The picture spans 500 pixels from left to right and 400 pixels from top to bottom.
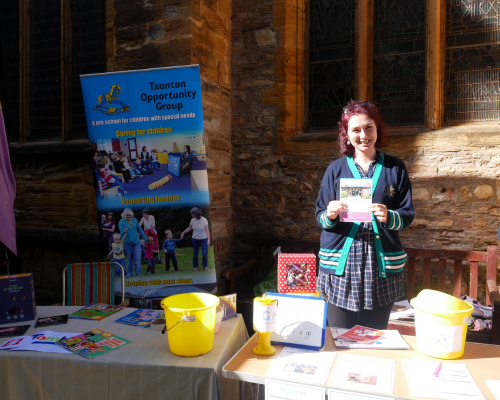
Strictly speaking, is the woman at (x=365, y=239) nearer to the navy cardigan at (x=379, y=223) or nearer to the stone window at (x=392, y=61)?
the navy cardigan at (x=379, y=223)

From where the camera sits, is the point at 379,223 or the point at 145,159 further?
the point at 145,159

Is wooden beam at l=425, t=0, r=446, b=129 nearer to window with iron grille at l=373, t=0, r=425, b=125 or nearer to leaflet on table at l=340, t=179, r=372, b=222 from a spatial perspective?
window with iron grille at l=373, t=0, r=425, b=125

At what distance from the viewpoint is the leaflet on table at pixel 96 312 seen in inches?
94.7

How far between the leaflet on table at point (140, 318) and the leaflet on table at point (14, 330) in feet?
1.55

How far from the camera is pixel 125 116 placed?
340 centimetres

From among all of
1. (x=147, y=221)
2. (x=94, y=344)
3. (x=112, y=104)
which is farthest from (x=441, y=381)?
(x=112, y=104)

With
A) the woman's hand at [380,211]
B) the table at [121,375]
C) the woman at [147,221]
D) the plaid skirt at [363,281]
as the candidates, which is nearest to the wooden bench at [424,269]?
the woman at [147,221]

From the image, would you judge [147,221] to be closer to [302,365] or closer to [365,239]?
[365,239]

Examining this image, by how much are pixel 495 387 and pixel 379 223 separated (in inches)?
36.3

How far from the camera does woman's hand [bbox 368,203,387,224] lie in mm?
2107

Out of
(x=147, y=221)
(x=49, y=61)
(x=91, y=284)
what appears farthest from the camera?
(x=49, y=61)

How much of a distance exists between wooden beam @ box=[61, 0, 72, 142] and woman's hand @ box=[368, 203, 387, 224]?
12.3ft

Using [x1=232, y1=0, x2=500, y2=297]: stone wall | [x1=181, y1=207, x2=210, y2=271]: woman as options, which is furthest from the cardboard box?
[x1=232, y1=0, x2=500, y2=297]: stone wall

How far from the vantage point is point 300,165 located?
419 centimetres
